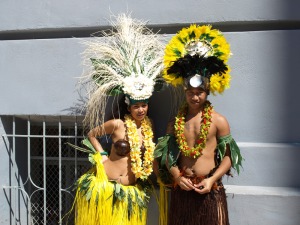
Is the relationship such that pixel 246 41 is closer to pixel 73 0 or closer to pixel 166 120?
pixel 166 120

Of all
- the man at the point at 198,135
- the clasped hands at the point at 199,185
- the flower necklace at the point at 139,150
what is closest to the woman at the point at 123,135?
the flower necklace at the point at 139,150

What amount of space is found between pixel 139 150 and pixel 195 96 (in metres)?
0.58

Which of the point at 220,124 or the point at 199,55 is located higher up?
the point at 199,55

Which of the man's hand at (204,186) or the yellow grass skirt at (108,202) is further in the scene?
the yellow grass skirt at (108,202)

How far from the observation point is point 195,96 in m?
3.04

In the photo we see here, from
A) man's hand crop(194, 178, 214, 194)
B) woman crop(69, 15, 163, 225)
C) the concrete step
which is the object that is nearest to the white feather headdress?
woman crop(69, 15, 163, 225)

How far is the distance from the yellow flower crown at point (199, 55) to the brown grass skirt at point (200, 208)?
0.73 meters

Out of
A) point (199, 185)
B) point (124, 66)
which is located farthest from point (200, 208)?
point (124, 66)

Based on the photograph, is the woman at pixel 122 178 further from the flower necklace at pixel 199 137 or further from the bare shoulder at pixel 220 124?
the bare shoulder at pixel 220 124

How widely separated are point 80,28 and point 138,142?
3.92ft

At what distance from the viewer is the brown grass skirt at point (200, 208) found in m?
3.11

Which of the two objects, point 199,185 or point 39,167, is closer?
point 199,185

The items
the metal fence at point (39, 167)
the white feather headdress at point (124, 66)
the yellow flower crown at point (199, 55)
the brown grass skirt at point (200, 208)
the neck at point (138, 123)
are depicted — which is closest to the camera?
the yellow flower crown at point (199, 55)

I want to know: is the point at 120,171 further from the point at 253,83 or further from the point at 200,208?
the point at 253,83
